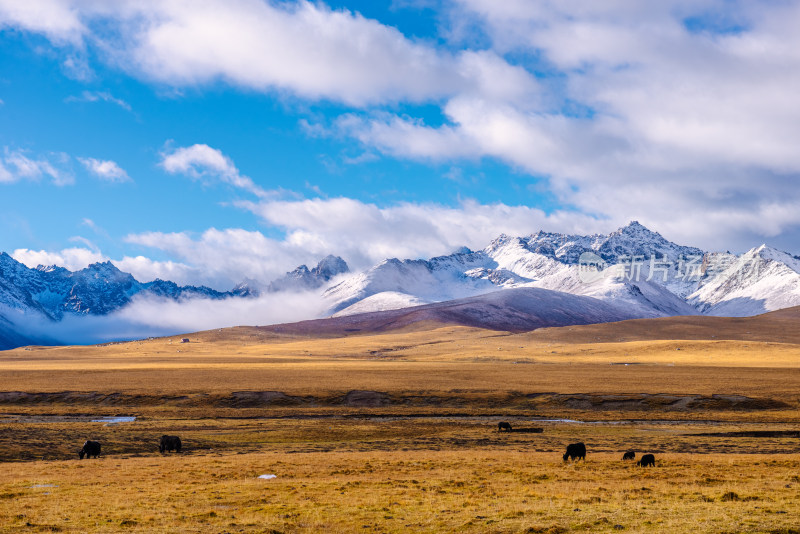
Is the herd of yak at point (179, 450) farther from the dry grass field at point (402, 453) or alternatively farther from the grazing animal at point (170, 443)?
the dry grass field at point (402, 453)

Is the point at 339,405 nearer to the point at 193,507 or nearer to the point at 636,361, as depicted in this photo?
the point at 193,507

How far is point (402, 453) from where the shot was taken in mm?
43625

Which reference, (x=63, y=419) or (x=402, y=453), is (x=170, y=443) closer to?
(x=402, y=453)

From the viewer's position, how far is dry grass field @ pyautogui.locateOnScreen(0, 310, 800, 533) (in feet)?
78.0

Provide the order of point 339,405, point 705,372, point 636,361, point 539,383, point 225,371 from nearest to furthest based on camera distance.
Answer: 1. point 339,405
2. point 539,383
3. point 705,372
4. point 225,371
5. point 636,361

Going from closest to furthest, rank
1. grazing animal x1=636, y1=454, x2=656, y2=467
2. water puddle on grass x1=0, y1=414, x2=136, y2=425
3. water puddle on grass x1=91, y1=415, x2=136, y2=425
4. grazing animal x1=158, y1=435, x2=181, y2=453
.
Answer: grazing animal x1=636, y1=454, x2=656, y2=467 → grazing animal x1=158, y1=435, x2=181, y2=453 → water puddle on grass x1=91, y1=415, x2=136, y2=425 → water puddle on grass x1=0, y1=414, x2=136, y2=425

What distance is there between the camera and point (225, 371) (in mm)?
121000

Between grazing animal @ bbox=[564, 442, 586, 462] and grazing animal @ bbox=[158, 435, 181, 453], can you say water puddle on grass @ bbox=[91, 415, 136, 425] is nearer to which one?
grazing animal @ bbox=[158, 435, 181, 453]

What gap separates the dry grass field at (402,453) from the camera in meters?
23.8

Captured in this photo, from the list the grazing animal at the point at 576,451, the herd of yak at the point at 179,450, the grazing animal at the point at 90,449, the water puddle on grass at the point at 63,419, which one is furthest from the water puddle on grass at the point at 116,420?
the grazing animal at the point at 576,451

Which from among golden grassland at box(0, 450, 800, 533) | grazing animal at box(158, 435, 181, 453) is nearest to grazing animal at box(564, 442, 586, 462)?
golden grassland at box(0, 450, 800, 533)

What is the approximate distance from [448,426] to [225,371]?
225 ft

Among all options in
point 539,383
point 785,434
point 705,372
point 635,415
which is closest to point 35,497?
point 785,434

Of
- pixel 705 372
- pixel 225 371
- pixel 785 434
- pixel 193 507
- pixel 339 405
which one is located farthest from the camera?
pixel 225 371
